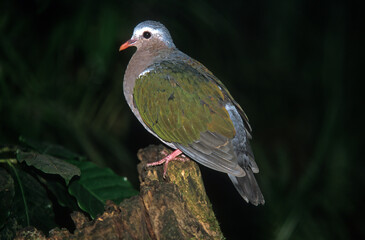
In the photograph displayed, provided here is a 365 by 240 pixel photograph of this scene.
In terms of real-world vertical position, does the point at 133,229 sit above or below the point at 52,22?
below

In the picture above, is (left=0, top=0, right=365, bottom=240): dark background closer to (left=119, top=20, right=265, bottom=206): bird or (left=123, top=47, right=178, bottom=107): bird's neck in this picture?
(left=123, top=47, right=178, bottom=107): bird's neck

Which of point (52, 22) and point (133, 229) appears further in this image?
point (52, 22)

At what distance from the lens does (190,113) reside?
2.98 metres

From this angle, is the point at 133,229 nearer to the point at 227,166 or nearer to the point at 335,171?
the point at 227,166

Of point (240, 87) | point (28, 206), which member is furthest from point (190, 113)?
point (240, 87)

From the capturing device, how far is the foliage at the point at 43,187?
2.10 meters

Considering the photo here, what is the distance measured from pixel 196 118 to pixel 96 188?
93 centimetres

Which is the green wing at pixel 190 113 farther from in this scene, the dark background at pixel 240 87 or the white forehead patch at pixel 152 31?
the dark background at pixel 240 87

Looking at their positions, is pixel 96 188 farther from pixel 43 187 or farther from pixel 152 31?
pixel 152 31

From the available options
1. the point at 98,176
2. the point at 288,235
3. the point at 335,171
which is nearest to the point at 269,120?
the point at 335,171

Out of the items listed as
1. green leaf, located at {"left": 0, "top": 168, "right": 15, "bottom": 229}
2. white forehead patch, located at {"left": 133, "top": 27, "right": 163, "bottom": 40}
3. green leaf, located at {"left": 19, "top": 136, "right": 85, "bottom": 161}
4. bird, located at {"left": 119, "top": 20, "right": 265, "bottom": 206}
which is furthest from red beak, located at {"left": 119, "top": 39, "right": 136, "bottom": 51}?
green leaf, located at {"left": 0, "top": 168, "right": 15, "bottom": 229}

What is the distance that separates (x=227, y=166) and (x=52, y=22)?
2.72 m

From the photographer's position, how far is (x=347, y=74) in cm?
499

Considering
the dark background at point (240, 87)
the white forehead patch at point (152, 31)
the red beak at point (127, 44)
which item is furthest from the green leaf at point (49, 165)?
the dark background at point (240, 87)
